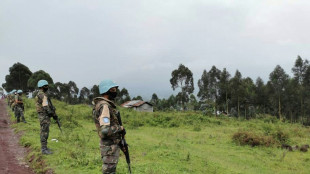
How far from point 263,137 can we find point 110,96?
12.4 m

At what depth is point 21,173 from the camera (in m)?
6.12

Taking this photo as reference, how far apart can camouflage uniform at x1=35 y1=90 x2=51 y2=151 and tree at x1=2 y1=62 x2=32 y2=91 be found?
4415cm

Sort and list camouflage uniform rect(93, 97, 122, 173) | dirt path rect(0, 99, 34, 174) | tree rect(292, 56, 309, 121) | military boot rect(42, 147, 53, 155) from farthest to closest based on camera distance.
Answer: tree rect(292, 56, 309, 121), military boot rect(42, 147, 53, 155), dirt path rect(0, 99, 34, 174), camouflage uniform rect(93, 97, 122, 173)

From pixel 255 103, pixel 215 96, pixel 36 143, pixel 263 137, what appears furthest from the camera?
pixel 255 103

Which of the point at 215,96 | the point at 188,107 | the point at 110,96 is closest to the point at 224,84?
the point at 215,96

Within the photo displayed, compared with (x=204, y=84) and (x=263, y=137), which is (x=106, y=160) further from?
(x=204, y=84)

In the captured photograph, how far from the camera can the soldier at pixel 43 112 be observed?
743 cm

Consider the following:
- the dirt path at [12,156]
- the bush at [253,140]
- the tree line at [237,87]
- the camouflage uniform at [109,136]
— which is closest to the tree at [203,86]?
the tree line at [237,87]

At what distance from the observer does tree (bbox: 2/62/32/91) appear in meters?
45.9

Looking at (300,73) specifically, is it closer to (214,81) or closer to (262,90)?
(262,90)

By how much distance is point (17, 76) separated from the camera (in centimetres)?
4656

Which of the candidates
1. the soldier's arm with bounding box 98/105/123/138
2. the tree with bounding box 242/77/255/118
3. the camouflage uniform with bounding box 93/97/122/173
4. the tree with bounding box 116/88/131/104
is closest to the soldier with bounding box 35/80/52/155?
the camouflage uniform with bounding box 93/97/122/173

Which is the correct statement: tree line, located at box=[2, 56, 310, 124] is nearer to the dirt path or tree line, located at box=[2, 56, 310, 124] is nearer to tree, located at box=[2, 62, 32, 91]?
tree, located at box=[2, 62, 32, 91]

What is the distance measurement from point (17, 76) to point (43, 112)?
44.8 m
